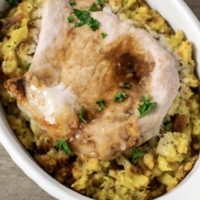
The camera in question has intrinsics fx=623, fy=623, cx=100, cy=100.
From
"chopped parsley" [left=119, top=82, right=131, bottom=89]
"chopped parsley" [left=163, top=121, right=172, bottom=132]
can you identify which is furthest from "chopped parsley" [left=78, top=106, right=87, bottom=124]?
"chopped parsley" [left=163, top=121, right=172, bottom=132]

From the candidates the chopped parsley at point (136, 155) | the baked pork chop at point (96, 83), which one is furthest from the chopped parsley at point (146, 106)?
the chopped parsley at point (136, 155)

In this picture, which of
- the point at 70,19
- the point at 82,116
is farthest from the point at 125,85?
the point at 70,19

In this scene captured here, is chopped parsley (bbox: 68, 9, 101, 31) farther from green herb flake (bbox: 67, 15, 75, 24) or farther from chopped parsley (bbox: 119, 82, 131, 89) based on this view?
chopped parsley (bbox: 119, 82, 131, 89)

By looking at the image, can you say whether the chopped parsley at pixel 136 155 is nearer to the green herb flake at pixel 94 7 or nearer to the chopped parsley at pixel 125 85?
the chopped parsley at pixel 125 85

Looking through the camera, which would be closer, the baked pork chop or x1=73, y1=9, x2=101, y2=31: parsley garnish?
the baked pork chop

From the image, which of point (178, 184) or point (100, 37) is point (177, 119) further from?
point (100, 37)

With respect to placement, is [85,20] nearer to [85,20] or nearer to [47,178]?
[85,20]

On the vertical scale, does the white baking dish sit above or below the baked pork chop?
below
